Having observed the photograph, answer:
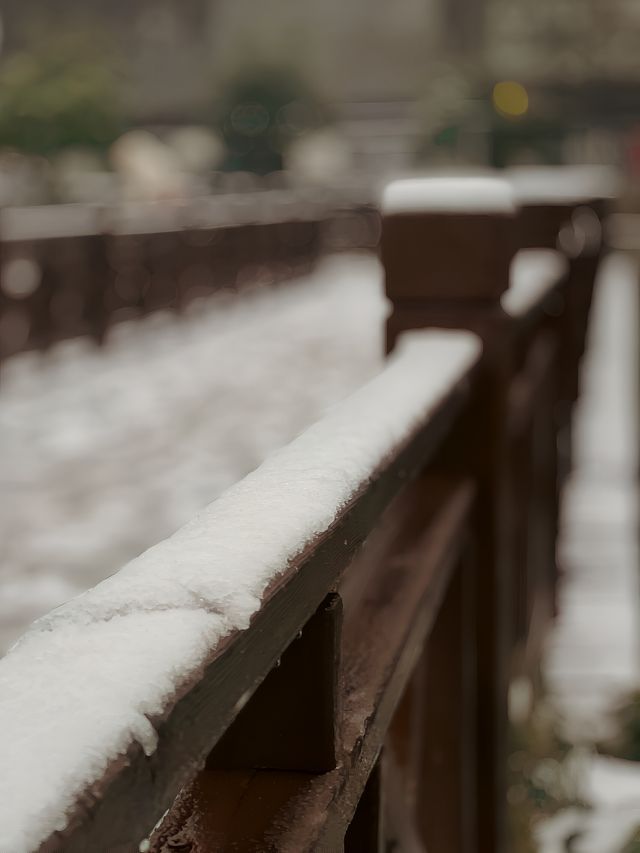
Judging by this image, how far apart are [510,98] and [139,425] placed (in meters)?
62.1

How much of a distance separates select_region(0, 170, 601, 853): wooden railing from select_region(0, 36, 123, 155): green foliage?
137 feet

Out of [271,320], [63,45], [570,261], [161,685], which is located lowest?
[271,320]

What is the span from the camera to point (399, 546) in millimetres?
1984

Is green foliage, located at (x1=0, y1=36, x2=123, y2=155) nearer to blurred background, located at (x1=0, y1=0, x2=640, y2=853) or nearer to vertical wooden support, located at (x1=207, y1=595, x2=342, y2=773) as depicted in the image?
blurred background, located at (x1=0, y1=0, x2=640, y2=853)

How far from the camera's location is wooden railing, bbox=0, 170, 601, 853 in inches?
23.6

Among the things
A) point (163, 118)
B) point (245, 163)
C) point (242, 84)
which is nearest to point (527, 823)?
point (245, 163)

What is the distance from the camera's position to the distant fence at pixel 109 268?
7.36m

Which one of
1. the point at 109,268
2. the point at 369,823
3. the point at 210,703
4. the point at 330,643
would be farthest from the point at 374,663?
the point at 109,268

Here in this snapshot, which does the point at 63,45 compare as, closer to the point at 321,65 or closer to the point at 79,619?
the point at 321,65

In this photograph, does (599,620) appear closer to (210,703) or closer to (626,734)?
(626,734)

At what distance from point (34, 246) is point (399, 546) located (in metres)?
5.80

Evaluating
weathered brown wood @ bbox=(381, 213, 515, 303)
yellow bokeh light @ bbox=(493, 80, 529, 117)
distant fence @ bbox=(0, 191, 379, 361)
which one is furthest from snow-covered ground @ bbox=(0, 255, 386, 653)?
yellow bokeh light @ bbox=(493, 80, 529, 117)

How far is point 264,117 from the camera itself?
62.6m

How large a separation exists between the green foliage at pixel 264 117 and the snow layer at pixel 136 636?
62518mm
